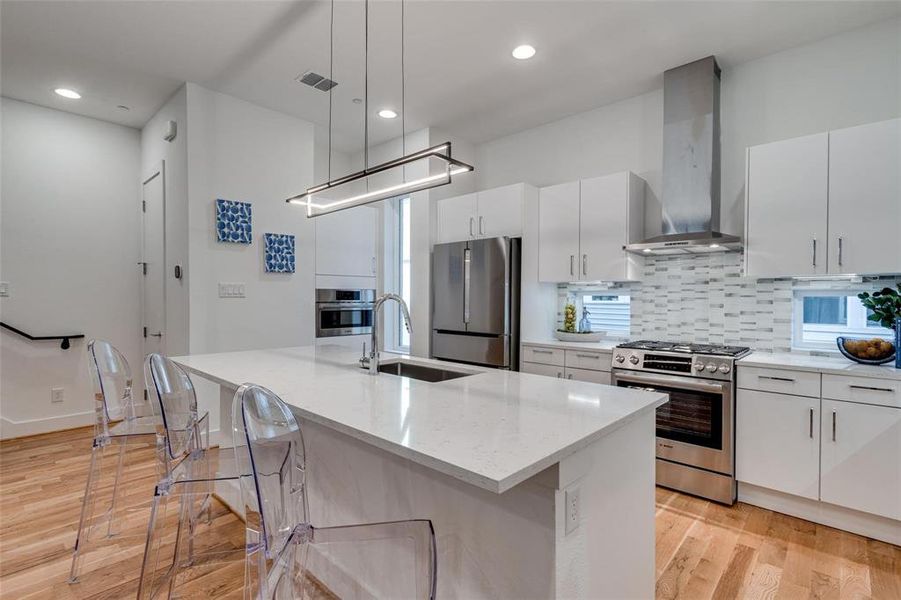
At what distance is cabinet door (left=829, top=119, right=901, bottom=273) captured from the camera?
2.45 m

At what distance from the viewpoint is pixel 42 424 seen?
161 inches

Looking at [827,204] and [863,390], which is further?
[827,204]

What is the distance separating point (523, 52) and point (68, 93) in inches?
150

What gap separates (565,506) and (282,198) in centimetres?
383

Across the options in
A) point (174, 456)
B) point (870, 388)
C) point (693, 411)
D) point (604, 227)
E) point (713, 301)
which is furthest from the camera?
point (604, 227)

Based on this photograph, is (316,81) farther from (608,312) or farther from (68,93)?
(608,312)

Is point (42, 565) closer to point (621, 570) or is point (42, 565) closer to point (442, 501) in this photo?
point (442, 501)

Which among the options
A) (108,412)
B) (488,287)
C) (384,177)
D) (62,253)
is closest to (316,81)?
(384,177)

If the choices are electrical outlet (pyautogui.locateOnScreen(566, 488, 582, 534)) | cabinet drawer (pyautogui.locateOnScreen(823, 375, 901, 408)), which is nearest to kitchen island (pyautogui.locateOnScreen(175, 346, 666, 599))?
electrical outlet (pyautogui.locateOnScreen(566, 488, 582, 534))

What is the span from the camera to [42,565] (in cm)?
215

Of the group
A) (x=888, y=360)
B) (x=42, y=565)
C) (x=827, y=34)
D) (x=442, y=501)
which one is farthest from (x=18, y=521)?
(x=827, y=34)

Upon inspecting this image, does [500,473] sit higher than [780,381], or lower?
higher

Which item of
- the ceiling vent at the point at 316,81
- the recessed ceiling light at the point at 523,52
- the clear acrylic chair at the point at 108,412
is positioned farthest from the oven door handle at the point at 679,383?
the ceiling vent at the point at 316,81

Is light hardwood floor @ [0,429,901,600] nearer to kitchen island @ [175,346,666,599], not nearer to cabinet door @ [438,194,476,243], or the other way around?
kitchen island @ [175,346,666,599]
